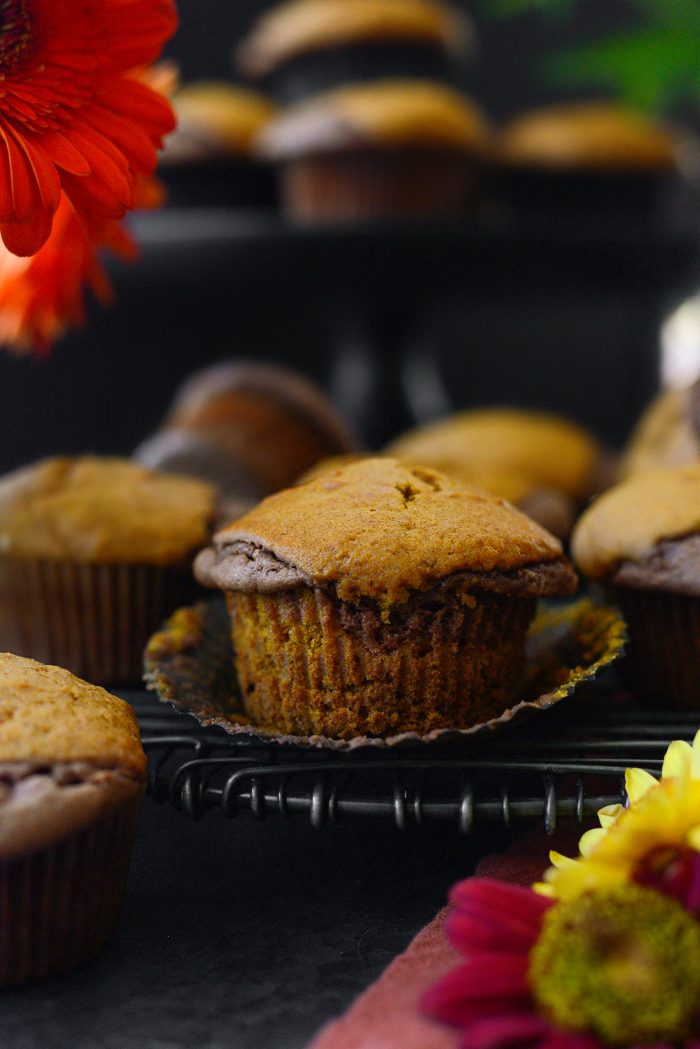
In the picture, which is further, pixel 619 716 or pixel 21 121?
pixel 619 716

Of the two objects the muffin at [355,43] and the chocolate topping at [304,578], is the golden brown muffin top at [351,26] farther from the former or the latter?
the chocolate topping at [304,578]

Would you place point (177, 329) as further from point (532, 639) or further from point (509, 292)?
point (532, 639)

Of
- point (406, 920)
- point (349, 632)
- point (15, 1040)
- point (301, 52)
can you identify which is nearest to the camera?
point (15, 1040)

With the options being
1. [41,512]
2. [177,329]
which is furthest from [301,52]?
[41,512]

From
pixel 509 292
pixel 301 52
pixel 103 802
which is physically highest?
pixel 301 52

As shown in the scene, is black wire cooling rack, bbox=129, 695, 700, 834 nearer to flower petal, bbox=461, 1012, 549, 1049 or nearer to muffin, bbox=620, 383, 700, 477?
flower petal, bbox=461, 1012, 549, 1049

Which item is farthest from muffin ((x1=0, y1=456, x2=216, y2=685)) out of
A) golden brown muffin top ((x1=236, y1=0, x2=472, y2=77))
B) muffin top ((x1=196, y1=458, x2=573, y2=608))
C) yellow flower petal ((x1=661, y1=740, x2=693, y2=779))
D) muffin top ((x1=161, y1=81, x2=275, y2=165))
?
golden brown muffin top ((x1=236, y1=0, x2=472, y2=77))

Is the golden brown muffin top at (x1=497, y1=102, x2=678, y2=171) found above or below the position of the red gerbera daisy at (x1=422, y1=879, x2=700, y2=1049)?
above
